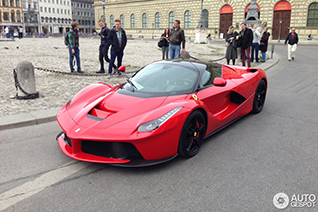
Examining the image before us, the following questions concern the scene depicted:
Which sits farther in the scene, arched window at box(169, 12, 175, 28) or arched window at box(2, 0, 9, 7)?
arched window at box(2, 0, 9, 7)

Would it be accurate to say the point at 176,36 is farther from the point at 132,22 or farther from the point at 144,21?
the point at 132,22

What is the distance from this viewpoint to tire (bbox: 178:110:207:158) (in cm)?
365

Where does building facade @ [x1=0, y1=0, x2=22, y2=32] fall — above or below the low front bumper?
above

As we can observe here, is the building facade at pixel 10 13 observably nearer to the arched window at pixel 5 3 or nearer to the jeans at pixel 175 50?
the arched window at pixel 5 3


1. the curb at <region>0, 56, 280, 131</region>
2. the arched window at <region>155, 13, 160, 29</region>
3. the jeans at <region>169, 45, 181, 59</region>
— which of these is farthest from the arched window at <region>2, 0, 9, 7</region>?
the curb at <region>0, 56, 280, 131</region>

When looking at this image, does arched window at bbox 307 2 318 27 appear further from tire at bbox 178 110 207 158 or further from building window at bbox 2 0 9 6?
building window at bbox 2 0 9 6

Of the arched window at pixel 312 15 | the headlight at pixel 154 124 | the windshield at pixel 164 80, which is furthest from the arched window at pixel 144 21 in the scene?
the headlight at pixel 154 124

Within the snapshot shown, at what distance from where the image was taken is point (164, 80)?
4.45 m

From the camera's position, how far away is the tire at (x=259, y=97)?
229 inches

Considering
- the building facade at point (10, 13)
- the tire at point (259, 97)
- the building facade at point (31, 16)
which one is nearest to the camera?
the tire at point (259, 97)

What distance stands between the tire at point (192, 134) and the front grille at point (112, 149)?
2.10 ft

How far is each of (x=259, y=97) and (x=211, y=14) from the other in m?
51.9

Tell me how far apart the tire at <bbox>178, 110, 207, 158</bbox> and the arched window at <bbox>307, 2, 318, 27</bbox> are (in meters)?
47.0

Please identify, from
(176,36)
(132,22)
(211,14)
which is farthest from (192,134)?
(132,22)
